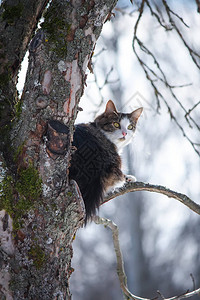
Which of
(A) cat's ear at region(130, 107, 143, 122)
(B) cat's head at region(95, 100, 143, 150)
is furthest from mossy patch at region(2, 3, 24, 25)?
(A) cat's ear at region(130, 107, 143, 122)

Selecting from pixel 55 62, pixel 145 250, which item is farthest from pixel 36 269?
pixel 145 250

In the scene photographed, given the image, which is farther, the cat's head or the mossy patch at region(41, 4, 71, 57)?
the cat's head

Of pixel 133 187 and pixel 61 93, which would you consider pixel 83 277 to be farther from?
pixel 61 93

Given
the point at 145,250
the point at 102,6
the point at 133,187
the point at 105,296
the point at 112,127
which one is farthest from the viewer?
the point at 145,250

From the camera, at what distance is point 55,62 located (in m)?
1.32

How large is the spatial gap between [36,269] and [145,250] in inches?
265

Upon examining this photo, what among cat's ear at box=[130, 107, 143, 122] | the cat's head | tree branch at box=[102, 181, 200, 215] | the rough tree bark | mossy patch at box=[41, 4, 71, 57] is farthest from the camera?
cat's ear at box=[130, 107, 143, 122]

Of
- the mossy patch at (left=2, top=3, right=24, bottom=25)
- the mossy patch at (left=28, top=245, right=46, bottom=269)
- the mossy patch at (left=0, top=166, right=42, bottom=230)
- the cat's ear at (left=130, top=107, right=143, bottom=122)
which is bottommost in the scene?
the mossy patch at (left=28, top=245, right=46, bottom=269)

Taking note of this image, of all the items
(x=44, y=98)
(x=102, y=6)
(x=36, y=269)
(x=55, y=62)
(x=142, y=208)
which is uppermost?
(x=142, y=208)

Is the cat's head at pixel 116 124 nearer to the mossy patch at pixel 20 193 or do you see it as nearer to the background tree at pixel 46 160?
the background tree at pixel 46 160

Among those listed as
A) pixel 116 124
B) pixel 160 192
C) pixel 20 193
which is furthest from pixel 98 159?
pixel 20 193

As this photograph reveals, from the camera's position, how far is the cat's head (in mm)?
2979

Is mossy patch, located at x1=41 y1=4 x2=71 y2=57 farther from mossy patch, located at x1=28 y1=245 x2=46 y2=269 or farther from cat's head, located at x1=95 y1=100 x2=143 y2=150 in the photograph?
cat's head, located at x1=95 y1=100 x2=143 y2=150

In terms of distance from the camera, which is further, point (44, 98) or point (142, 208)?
point (142, 208)
